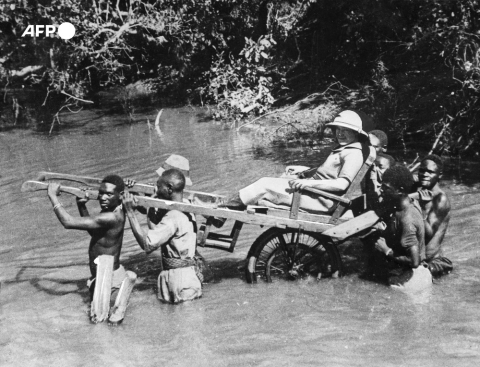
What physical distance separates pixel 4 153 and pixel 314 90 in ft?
24.8

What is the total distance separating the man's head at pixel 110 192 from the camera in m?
6.07

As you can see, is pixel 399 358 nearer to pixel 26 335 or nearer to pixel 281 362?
pixel 281 362

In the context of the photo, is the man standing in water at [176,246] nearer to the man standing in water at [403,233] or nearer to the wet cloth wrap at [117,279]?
the wet cloth wrap at [117,279]

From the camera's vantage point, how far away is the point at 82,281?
7379mm

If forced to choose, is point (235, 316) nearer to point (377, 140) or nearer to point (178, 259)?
point (178, 259)

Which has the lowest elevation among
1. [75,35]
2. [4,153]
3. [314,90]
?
[4,153]

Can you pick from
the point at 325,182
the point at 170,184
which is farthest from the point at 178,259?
the point at 325,182

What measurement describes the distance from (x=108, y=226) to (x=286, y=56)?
44.6 ft

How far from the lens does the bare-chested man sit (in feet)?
21.3

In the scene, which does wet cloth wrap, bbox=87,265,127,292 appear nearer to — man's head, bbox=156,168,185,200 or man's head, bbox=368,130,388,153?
man's head, bbox=156,168,185,200

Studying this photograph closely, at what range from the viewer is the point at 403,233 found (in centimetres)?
616

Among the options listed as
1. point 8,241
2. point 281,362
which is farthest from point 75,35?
point 281,362

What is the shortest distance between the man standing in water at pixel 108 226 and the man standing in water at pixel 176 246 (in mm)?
319

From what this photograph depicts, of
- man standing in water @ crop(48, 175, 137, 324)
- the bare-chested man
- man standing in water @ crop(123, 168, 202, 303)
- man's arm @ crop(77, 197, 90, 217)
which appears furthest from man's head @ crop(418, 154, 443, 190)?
man's arm @ crop(77, 197, 90, 217)
